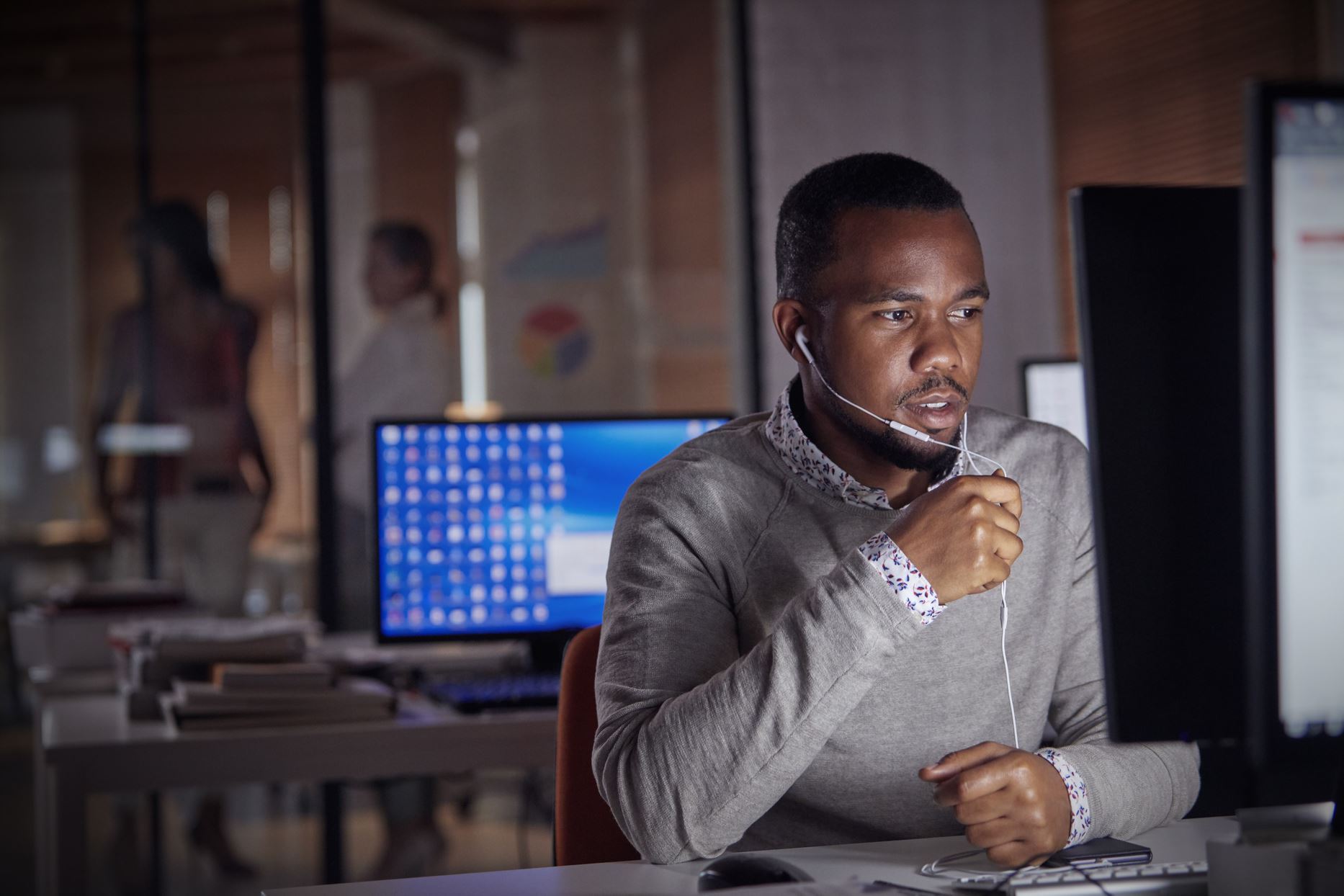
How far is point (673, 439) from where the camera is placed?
2.46 metres

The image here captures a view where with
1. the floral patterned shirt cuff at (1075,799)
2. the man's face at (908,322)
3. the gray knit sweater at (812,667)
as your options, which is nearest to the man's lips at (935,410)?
the man's face at (908,322)

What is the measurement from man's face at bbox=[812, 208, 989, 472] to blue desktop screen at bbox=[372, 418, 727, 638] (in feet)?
3.47

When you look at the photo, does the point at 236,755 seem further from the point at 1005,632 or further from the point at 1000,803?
the point at 1000,803

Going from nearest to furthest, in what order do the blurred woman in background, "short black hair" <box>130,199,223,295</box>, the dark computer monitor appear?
the dark computer monitor, the blurred woman in background, "short black hair" <box>130,199,223,295</box>

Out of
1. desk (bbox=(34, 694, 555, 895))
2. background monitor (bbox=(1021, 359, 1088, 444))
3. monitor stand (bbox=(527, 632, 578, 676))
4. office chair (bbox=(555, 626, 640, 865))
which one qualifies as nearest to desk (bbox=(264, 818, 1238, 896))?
office chair (bbox=(555, 626, 640, 865))

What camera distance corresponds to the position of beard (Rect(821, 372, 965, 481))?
4.42 feet

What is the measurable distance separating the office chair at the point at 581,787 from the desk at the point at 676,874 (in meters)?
0.35

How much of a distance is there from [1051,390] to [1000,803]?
6.04 ft

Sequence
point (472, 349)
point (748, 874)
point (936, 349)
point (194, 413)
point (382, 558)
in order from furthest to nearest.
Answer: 1. point (194, 413)
2. point (472, 349)
3. point (382, 558)
4. point (936, 349)
5. point (748, 874)

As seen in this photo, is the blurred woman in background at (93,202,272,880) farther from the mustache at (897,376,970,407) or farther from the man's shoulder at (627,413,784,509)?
the mustache at (897,376,970,407)

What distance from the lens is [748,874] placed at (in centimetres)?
102

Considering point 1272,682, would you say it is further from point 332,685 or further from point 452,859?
point 452,859

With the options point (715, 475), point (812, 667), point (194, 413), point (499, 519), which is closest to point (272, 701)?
point (499, 519)

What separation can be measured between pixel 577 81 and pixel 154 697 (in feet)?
9.13
